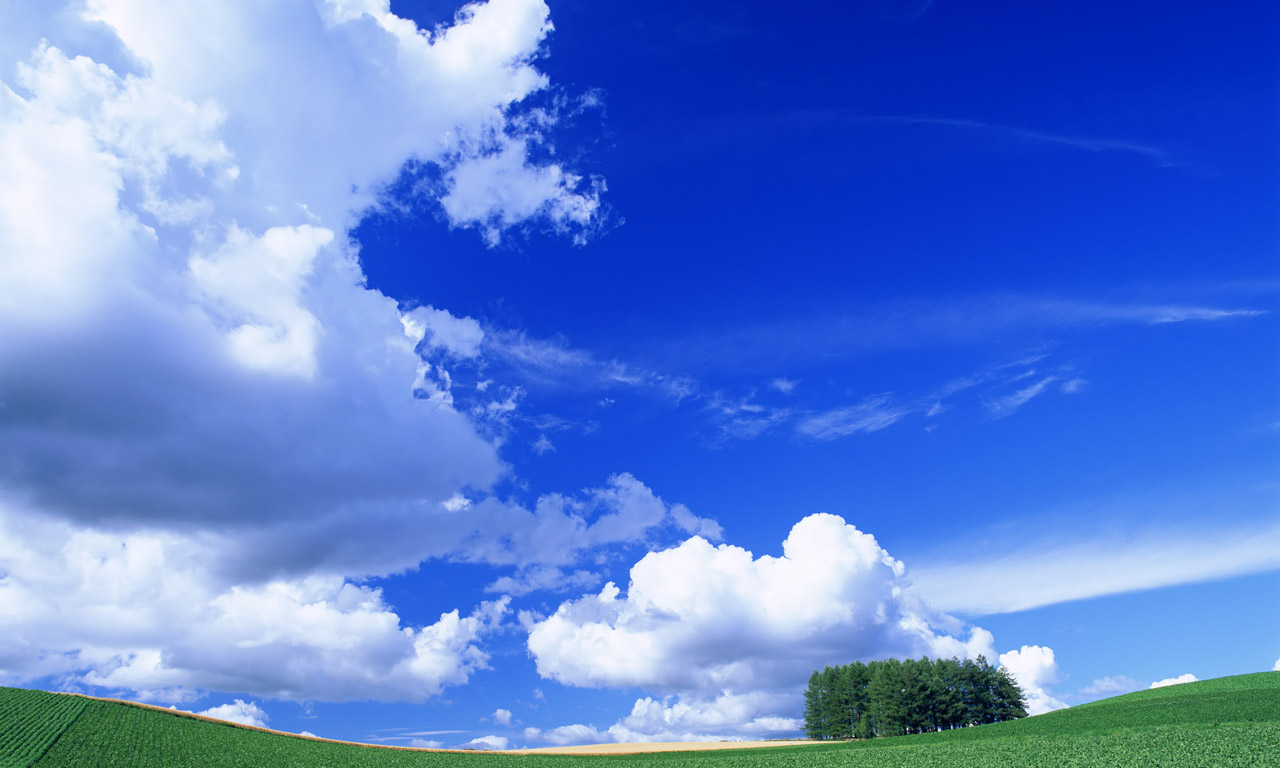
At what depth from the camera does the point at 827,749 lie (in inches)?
2596

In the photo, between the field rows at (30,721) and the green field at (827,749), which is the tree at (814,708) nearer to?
the green field at (827,749)

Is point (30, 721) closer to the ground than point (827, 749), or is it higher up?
higher up

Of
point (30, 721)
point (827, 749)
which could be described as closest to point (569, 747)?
point (827, 749)

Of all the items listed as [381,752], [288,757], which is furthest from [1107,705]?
[288,757]

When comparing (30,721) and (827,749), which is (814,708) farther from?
(30,721)

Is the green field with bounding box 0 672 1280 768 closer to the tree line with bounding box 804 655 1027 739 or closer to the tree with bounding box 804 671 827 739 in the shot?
the tree line with bounding box 804 655 1027 739

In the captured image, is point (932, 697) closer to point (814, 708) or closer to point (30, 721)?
point (814, 708)

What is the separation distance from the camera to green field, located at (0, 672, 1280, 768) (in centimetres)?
4634

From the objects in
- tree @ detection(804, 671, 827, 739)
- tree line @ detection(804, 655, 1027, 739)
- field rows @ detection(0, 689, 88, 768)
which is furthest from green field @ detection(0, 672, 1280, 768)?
tree @ detection(804, 671, 827, 739)

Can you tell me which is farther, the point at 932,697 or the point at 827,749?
the point at 932,697

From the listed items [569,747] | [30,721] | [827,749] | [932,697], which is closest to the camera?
[30,721]

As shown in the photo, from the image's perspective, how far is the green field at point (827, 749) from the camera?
46.3m

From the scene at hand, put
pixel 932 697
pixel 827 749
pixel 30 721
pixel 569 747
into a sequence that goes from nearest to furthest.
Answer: pixel 30 721 < pixel 827 749 < pixel 569 747 < pixel 932 697

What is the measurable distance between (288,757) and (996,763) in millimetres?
55727
